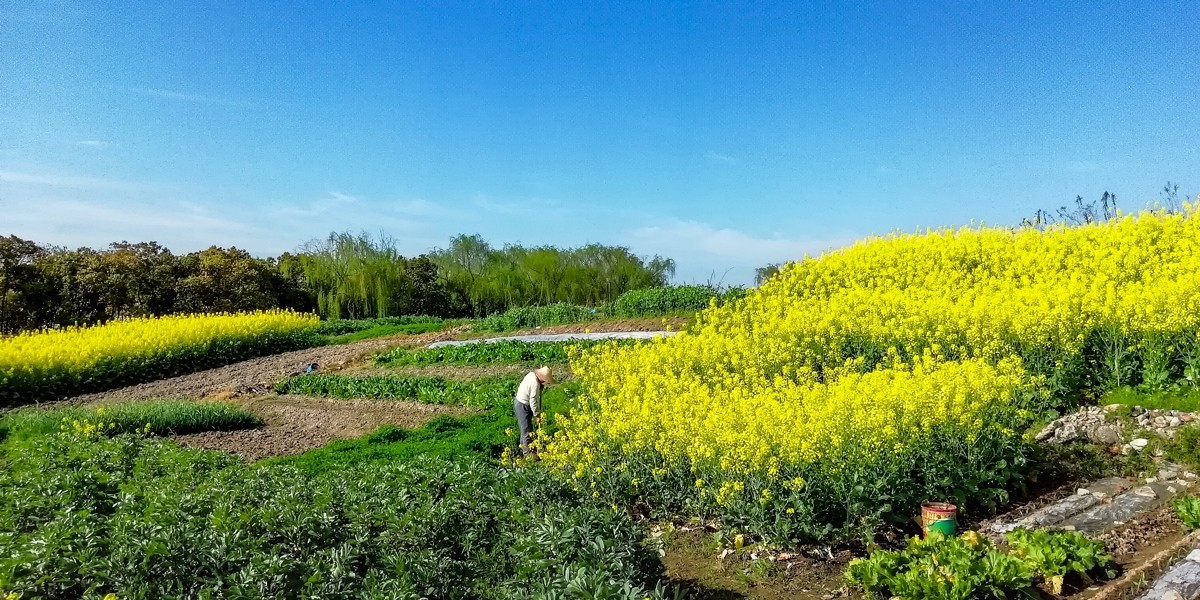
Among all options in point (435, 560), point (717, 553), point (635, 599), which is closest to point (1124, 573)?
point (717, 553)

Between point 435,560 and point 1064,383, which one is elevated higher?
point 1064,383

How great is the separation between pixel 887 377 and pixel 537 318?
47.7 ft

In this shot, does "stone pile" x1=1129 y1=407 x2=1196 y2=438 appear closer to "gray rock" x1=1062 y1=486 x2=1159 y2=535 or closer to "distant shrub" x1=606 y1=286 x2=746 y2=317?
"gray rock" x1=1062 y1=486 x2=1159 y2=535

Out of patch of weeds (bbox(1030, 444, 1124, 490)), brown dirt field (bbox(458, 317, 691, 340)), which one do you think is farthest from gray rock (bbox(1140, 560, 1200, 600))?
brown dirt field (bbox(458, 317, 691, 340))

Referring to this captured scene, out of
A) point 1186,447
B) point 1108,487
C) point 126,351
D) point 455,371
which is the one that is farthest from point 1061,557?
point 126,351

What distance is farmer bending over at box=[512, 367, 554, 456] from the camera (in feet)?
27.3

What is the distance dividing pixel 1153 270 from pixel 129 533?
12.2m

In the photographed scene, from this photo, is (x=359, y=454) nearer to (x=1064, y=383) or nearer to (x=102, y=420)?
(x=102, y=420)

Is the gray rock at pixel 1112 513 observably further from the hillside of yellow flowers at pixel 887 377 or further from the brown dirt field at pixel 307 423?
the brown dirt field at pixel 307 423

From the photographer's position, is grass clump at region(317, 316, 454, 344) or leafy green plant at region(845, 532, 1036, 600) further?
grass clump at region(317, 316, 454, 344)

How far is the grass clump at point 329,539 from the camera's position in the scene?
3.87 m

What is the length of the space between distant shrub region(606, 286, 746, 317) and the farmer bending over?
1074cm

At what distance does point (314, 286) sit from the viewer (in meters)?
32.6

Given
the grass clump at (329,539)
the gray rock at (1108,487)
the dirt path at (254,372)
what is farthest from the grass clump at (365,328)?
the gray rock at (1108,487)
